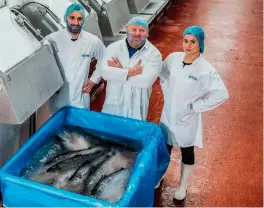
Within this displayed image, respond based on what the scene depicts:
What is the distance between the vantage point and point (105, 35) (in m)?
3.79

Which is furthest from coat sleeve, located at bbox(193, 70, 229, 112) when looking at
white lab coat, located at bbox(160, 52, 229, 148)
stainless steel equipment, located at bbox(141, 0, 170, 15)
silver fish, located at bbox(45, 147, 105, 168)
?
stainless steel equipment, located at bbox(141, 0, 170, 15)

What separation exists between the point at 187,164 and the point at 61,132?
0.84 meters

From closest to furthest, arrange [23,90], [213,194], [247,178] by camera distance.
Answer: [23,90] < [213,194] < [247,178]

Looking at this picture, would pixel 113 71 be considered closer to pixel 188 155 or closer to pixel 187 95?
pixel 187 95

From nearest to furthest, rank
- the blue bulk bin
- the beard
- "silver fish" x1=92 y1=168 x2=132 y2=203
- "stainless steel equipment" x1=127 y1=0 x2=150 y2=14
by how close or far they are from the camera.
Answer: the blue bulk bin < "silver fish" x1=92 y1=168 x2=132 y2=203 < the beard < "stainless steel equipment" x1=127 y1=0 x2=150 y2=14

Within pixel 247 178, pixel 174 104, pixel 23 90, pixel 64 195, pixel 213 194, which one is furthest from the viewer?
pixel 247 178

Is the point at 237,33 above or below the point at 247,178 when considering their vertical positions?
below

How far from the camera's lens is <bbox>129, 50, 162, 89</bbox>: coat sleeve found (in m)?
2.19

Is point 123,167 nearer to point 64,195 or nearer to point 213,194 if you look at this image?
point 64,195

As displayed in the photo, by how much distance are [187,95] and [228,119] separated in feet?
5.05

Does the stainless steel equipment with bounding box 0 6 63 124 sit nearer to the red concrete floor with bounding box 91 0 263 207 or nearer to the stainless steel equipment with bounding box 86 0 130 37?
the red concrete floor with bounding box 91 0 263 207

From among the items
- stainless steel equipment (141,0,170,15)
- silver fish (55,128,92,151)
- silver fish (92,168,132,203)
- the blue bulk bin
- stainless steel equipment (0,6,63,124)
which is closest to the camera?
the blue bulk bin

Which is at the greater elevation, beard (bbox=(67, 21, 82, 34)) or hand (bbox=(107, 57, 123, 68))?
beard (bbox=(67, 21, 82, 34))

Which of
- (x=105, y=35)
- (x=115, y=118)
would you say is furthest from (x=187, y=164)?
(x=105, y=35)
